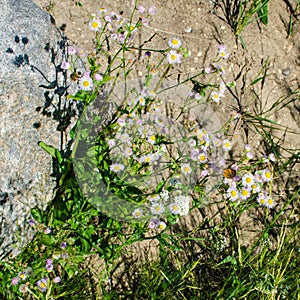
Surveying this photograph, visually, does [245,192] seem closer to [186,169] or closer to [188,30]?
[186,169]

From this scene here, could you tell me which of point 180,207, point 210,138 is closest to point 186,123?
point 210,138

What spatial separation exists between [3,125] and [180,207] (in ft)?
3.70

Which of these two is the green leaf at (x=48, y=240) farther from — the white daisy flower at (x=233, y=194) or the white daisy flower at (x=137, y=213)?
the white daisy flower at (x=233, y=194)

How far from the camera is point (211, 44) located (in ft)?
12.0

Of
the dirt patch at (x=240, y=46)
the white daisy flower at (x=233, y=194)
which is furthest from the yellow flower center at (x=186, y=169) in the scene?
the dirt patch at (x=240, y=46)

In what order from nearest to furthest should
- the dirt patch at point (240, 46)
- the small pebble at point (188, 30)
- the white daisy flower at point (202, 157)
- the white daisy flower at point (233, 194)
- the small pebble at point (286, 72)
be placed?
the white daisy flower at point (202, 157), the white daisy flower at point (233, 194), the dirt patch at point (240, 46), the small pebble at point (188, 30), the small pebble at point (286, 72)

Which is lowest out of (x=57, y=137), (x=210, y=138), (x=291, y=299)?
(x=291, y=299)

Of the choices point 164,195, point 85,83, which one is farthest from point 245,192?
point 85,83

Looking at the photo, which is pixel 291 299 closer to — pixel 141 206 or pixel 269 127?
pixel 141 206

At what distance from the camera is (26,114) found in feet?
8.42

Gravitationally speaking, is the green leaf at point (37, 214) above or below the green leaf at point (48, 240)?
above

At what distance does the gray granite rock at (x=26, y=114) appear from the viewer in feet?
8.22

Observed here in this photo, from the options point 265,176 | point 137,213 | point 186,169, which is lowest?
point 137,213

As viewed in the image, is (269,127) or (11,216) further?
(269,127)
